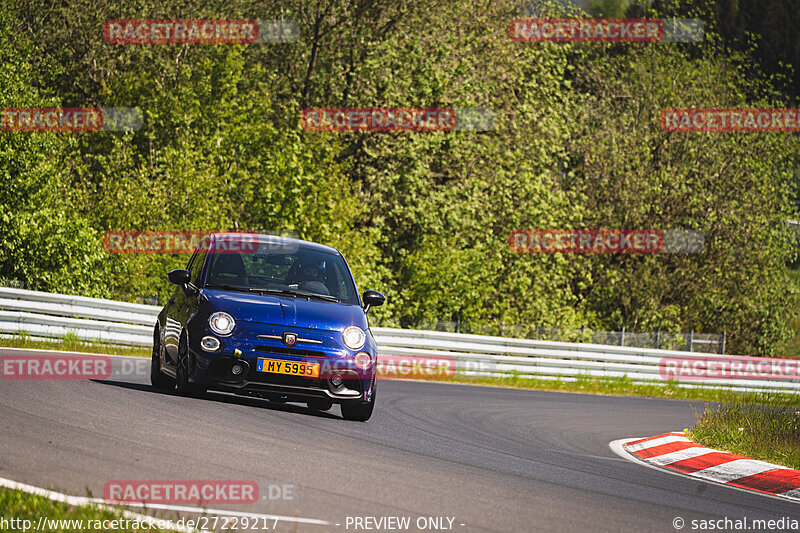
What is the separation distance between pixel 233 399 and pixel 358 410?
1.55m

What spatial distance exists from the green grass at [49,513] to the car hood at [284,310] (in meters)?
4.53

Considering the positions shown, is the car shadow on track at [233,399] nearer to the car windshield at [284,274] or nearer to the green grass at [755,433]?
the car windshield at [284,274]

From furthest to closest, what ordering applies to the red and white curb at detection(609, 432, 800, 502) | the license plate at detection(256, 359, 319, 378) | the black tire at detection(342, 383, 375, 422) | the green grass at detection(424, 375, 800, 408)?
the green grass at detection(424, 375, 800, 408) → the black tire at detection(342, 383, 375, 422) → the license plate at detection(256, 359, 319, 378) → the red and white curb at detection(609, 432, 800, 502)

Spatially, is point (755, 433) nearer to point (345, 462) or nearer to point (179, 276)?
point (345, 462)

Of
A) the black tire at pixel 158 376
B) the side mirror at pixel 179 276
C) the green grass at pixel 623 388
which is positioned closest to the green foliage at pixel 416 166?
the green grass at pixel 623 388

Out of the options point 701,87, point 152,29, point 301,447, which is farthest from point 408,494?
point 701,87

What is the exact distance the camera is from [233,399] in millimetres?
11328

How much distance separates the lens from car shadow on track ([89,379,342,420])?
1090 cm

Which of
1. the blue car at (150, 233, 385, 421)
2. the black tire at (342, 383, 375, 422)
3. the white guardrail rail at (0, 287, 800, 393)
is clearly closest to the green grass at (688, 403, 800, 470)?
the black tire at (342, 383, 375, 422)

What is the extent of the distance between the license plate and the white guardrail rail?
800 cm

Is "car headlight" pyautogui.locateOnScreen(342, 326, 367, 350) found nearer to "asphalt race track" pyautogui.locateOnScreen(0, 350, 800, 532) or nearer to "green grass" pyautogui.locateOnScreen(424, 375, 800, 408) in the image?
"asphalt race track" pyautogui.locateOnScreen(0, 350, 800, 532)

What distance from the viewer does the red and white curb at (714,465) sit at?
9141 mm

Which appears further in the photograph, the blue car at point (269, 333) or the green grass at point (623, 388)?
the green grass at point (623, 388)

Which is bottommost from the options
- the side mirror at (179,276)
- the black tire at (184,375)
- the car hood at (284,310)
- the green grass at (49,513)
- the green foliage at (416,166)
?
the green grass at (49,513)
